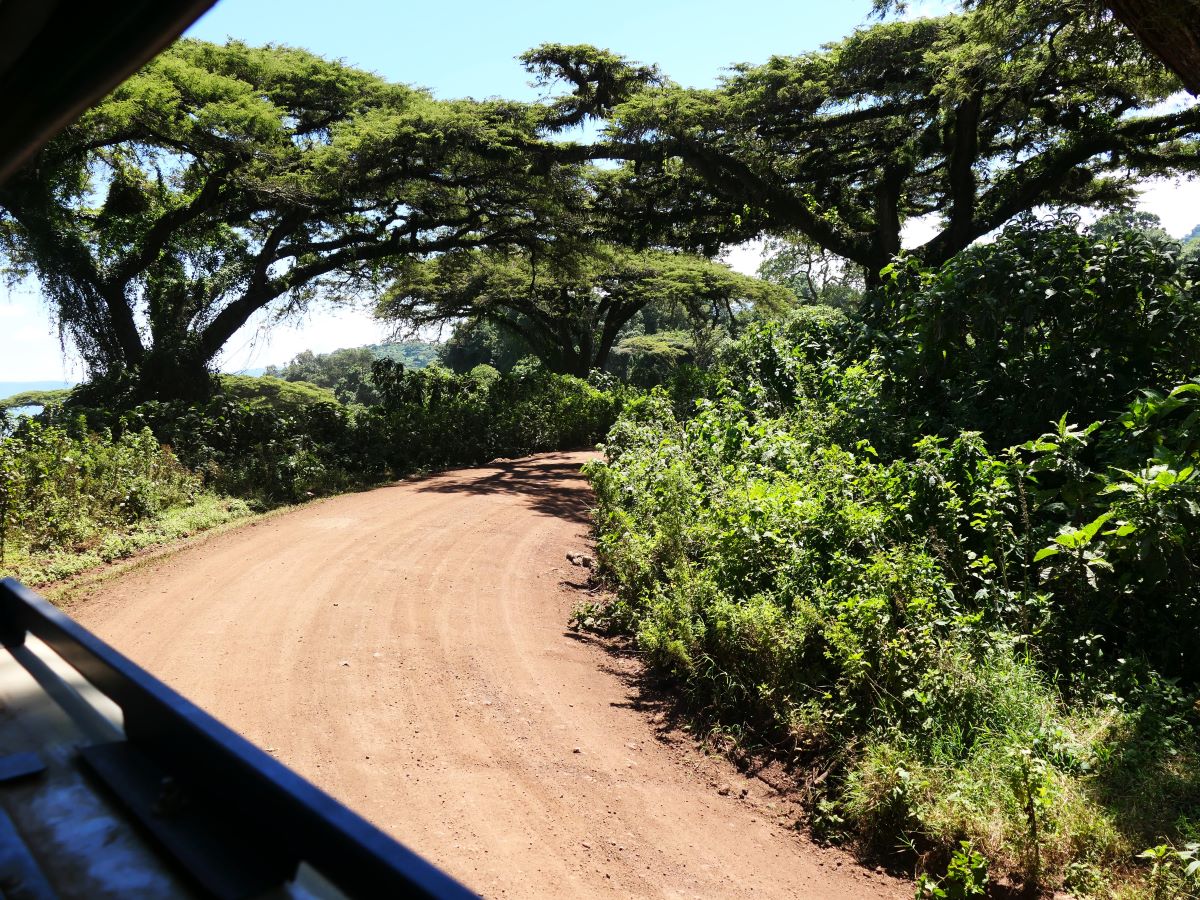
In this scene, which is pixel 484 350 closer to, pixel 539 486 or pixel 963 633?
pixel 539 486

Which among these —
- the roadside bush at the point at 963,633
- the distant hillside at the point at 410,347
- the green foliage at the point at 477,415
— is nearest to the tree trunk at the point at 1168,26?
the roadside bush at the point at 963,633

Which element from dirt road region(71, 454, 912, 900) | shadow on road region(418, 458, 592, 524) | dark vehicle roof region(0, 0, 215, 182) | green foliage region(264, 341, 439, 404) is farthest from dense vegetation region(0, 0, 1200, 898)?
green foliage region(264, 341, 439, 404)

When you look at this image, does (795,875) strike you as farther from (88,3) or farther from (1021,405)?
(1021,405)

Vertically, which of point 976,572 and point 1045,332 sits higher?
point 1045,332

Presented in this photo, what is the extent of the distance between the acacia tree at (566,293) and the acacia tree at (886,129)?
5753 mm

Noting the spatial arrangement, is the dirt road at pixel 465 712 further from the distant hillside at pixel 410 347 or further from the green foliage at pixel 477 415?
the distant hillside at pixel 410 347

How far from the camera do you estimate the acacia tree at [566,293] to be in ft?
79.4

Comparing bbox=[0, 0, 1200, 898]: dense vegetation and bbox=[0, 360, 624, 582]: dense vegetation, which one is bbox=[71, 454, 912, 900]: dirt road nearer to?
bbox=[0, 0, 1200, 898]: dense vegetation

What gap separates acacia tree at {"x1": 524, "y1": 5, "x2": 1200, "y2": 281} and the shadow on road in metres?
6.19

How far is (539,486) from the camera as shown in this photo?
13141 millimetres

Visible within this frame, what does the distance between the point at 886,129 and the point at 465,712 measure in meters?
14.7

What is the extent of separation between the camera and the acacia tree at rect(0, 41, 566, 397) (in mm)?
13211

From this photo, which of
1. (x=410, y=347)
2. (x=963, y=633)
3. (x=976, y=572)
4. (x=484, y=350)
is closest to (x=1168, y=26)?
(x=976, y=572)

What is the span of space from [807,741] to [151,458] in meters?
9.48
